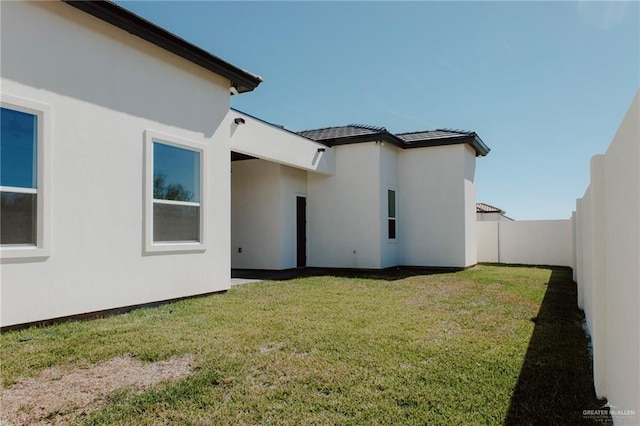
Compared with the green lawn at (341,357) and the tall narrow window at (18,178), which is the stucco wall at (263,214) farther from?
the tall narrow window at (18,178)

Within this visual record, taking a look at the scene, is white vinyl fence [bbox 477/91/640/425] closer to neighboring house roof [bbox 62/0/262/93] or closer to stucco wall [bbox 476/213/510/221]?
neighboring house roof [bbox 62/0/262/93]

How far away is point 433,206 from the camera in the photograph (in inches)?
579

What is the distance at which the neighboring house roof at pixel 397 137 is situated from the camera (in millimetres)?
13820

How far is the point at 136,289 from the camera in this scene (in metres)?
6.92

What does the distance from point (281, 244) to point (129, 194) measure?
729 cm

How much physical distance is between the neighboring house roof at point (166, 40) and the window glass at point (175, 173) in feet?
6.20

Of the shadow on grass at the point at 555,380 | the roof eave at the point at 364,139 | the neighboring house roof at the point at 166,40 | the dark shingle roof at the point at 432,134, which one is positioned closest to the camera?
the shadow on grass at the point at 555,380

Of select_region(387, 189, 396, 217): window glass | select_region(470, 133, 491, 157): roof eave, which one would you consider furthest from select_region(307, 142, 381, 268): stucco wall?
select_region(470, 133, 491, 157): roof eave

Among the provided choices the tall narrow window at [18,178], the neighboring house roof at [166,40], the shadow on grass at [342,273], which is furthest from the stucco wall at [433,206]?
the tall narrow window at [18,178]

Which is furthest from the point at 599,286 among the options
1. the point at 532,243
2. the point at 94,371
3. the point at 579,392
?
the point at 532,243

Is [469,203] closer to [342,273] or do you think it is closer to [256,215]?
[342,273]

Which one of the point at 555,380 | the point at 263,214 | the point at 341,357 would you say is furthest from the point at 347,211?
the point at 555,380

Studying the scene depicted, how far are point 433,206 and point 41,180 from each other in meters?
12.4

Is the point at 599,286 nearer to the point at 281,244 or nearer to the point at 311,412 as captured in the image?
the point at 311,412
